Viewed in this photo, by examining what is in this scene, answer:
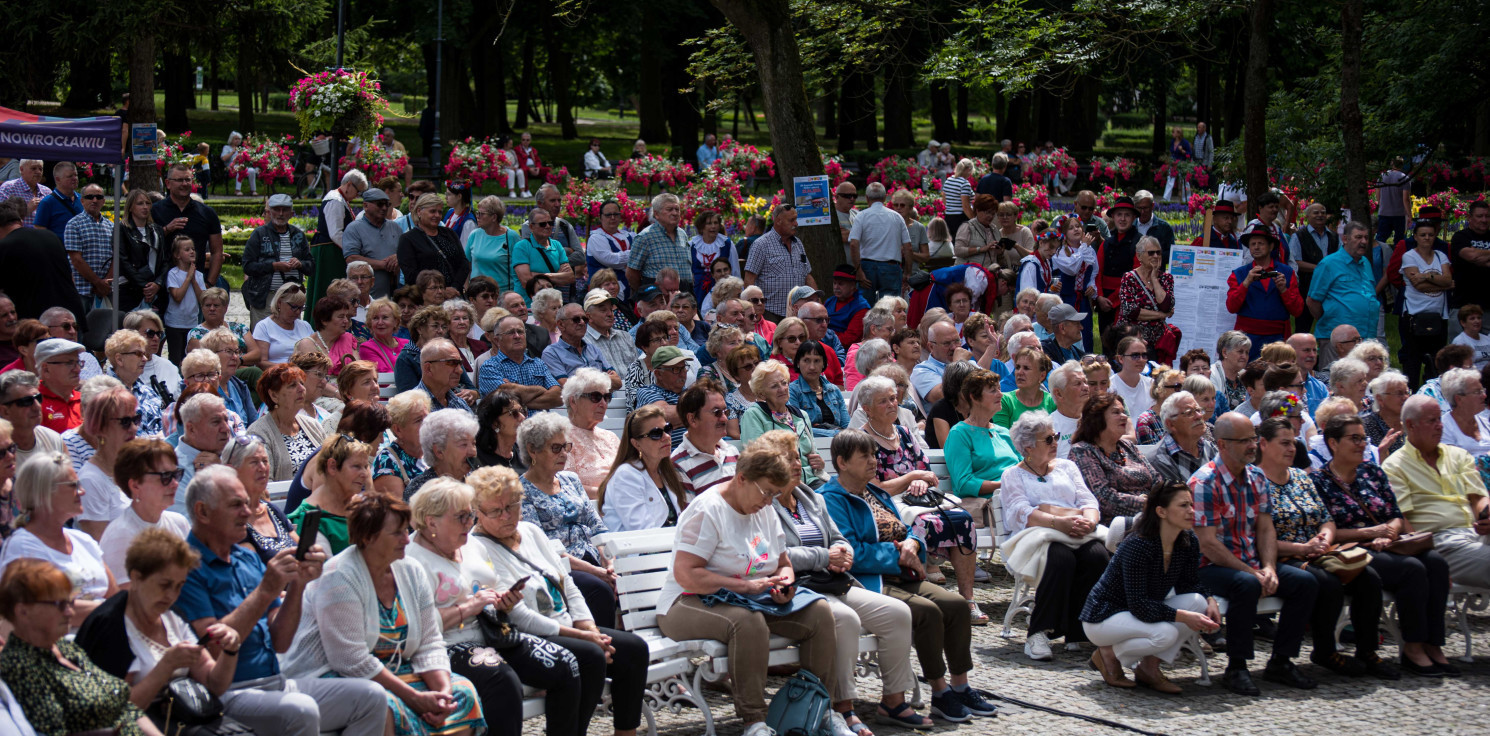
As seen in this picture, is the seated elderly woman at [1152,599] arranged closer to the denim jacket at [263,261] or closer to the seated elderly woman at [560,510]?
the seated elderly woman at [560,510]

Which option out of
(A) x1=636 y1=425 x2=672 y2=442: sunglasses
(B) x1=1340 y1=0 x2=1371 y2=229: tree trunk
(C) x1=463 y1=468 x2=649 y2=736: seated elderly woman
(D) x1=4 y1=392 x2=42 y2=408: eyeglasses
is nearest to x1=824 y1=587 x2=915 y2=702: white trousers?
(C) x1=463 y1=468 x2=649 y2=736: seated elderly woman

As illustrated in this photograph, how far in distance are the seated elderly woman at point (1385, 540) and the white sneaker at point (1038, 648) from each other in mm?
1635

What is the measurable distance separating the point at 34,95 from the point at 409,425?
27.3 meters

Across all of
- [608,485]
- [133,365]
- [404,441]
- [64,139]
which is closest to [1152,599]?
[608,485]

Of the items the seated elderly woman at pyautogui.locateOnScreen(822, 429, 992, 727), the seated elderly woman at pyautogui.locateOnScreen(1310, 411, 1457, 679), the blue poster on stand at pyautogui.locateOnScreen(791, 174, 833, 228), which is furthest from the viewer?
the blue poster on stand at pyautogui.locateOnScreen(791, 174, 833, 228)

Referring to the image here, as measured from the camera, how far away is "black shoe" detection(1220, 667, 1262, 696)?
6.56m

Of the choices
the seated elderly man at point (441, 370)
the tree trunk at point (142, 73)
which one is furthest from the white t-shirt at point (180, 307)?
the tree trunk at point (142, 73)

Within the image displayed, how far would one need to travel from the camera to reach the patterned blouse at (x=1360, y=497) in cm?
738

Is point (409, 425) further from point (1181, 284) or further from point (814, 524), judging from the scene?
point (1181, 284)

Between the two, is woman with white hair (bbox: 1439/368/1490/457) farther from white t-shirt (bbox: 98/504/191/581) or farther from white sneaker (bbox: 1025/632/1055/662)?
white t-shirt (bbox: 98/504/191/581)

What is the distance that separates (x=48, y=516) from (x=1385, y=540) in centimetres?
624

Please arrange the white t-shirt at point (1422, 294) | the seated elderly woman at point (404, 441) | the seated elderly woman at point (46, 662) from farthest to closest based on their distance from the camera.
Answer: the white t-shirt at point (1422, 294), the seated elderly woman at point (404, 441), the seated elderly woman at point (46, 662)

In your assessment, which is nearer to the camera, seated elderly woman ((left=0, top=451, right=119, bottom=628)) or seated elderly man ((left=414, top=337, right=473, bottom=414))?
seated elderly woman ((left=0, top=451, right=119, bottom=628))

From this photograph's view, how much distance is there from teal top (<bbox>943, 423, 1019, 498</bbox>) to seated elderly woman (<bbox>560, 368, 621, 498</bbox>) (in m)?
1.93
